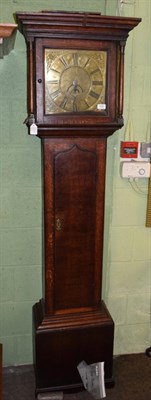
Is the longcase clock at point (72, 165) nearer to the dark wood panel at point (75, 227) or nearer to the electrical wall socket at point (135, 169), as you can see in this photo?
the dark wood panel at point (75, 227)

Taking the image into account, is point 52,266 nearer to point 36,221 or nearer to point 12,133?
point 36,221

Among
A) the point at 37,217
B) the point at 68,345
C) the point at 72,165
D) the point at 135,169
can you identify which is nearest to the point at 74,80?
the point at 72,165

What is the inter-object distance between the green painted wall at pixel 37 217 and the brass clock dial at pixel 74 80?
27 centimetres

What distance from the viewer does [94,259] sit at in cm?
187

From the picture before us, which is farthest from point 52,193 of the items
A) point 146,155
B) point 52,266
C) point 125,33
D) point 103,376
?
point 103,376

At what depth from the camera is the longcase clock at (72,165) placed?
155 centimetres

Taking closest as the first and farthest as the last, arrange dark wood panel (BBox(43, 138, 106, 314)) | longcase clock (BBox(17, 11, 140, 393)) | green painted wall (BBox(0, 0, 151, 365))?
longcase clock (BBox(17, 11, 140, 393)) → dark wood panel (BBox(43, 138, 106, 314)) → green painted wall (BBox(0, 0, 151, 365))

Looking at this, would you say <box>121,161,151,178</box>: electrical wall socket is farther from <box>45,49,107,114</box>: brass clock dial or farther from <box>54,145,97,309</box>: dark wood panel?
<box>45,49,107,114</box>: brass clock dial

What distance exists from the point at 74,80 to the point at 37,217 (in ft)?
2.41

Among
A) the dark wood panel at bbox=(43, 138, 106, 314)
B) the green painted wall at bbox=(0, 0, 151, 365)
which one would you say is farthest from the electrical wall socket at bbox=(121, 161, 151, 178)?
the dark wood panel at bbox=(43, 138, 106, 314)

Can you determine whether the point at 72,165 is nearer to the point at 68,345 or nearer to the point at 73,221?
the point at 73,221

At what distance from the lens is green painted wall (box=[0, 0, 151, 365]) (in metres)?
1.82

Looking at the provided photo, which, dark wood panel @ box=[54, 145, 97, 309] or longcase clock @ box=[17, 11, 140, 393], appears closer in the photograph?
longcase clock @ box=[17, 11, 140, 393]

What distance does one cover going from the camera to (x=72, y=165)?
172 cm
